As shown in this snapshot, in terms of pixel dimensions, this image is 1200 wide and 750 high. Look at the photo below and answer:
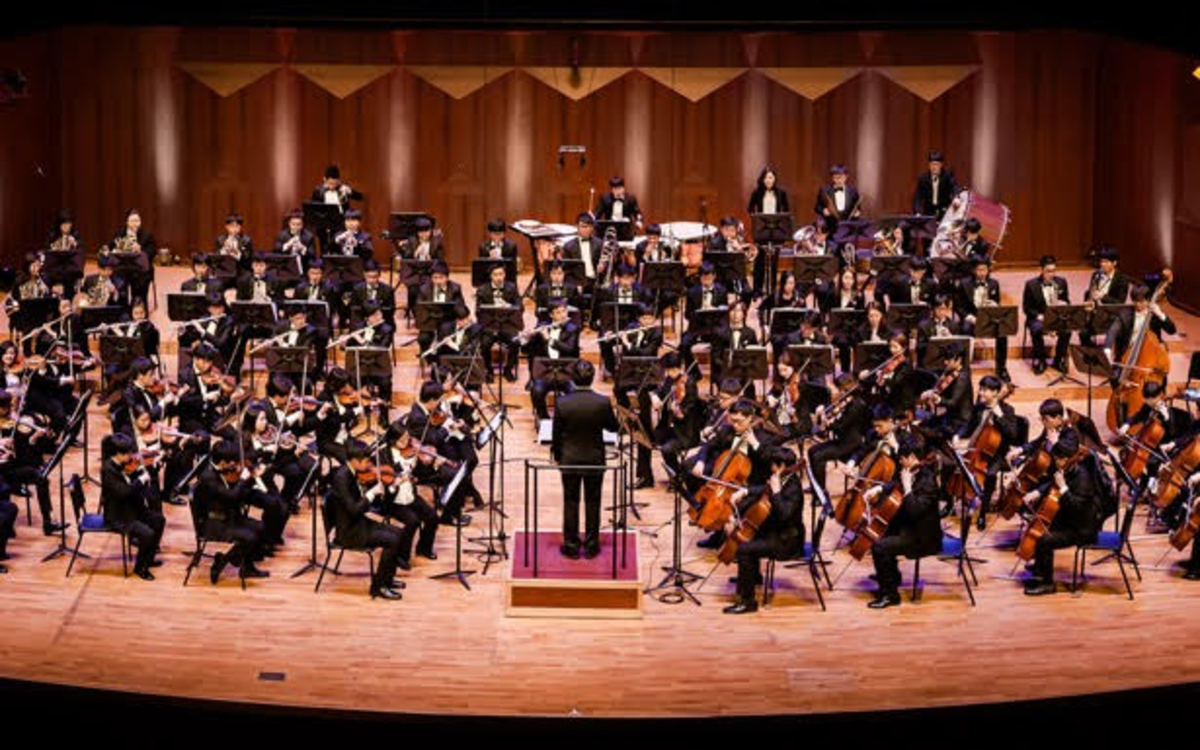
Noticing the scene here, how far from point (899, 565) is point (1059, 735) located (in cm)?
531

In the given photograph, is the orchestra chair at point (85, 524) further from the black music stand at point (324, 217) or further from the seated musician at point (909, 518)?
the black music stand at point (324, 217)

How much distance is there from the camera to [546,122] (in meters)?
20.6

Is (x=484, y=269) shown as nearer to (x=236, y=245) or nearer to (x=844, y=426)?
(x=236, y=245)

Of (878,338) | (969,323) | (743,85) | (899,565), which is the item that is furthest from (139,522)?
(743,85)

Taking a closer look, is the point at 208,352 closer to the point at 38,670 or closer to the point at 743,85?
the point at 38,670

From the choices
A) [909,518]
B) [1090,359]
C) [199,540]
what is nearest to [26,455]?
[199,540]

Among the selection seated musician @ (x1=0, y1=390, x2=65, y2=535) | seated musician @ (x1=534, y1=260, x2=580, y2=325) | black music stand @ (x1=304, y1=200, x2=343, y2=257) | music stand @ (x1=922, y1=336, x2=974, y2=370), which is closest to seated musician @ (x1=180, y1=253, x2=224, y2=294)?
black music stand @ (x1=304, y1=200, x2=343, y2=257)

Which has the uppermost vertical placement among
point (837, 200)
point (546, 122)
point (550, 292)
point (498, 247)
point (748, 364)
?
point (546, 122)

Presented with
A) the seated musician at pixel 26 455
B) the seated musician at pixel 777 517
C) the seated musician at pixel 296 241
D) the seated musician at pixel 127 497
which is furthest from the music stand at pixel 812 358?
the seated musician at pixel 26 455

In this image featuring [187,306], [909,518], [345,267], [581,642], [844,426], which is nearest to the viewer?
[581,642]

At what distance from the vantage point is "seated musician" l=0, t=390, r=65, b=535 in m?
12.6

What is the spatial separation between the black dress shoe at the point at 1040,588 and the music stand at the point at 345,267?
6.71 m

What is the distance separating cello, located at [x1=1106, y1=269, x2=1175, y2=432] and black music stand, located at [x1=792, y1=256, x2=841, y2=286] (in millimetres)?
2503

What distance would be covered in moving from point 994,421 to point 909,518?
5.03ft
